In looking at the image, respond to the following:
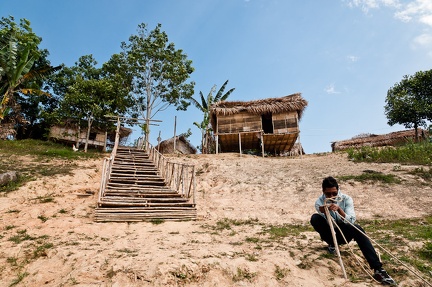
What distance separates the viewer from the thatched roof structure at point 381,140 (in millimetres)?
21389

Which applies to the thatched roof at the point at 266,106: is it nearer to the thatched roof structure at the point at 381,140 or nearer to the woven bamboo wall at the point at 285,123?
the woven bamboo wall at the point at 285,123

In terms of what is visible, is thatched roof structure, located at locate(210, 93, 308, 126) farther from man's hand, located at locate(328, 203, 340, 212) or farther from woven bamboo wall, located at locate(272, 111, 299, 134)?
man's hand, located at locate(328, 203, 340, 212)

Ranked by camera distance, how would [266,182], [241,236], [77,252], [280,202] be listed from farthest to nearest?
1. [266,182]
2. [280,202]
3. [241,236]
4. [77,252]

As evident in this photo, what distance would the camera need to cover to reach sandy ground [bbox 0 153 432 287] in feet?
11.4

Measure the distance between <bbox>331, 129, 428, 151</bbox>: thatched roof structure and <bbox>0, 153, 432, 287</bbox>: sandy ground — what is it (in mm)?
12185

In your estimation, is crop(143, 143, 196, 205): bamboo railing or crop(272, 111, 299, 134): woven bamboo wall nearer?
crop(143, 143, 196, 205): bamboo railing

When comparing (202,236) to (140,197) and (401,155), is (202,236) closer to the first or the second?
(140,197)

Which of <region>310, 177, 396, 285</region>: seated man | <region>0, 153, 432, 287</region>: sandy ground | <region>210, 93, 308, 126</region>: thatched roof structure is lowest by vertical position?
<region>0, 153, 432, 287</region>: sandy ground

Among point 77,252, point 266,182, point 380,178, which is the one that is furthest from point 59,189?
point 380,178

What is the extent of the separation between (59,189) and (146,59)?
48.9 feet

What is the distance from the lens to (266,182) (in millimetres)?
10375

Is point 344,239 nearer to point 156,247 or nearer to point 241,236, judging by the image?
point 241,236

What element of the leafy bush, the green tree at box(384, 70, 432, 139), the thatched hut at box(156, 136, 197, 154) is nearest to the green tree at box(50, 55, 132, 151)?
the thatched hut at box(156, 136, 197, 154)

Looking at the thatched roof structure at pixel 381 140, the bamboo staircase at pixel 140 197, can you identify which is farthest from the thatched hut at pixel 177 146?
the bamboo staircase at pixel 140 197
